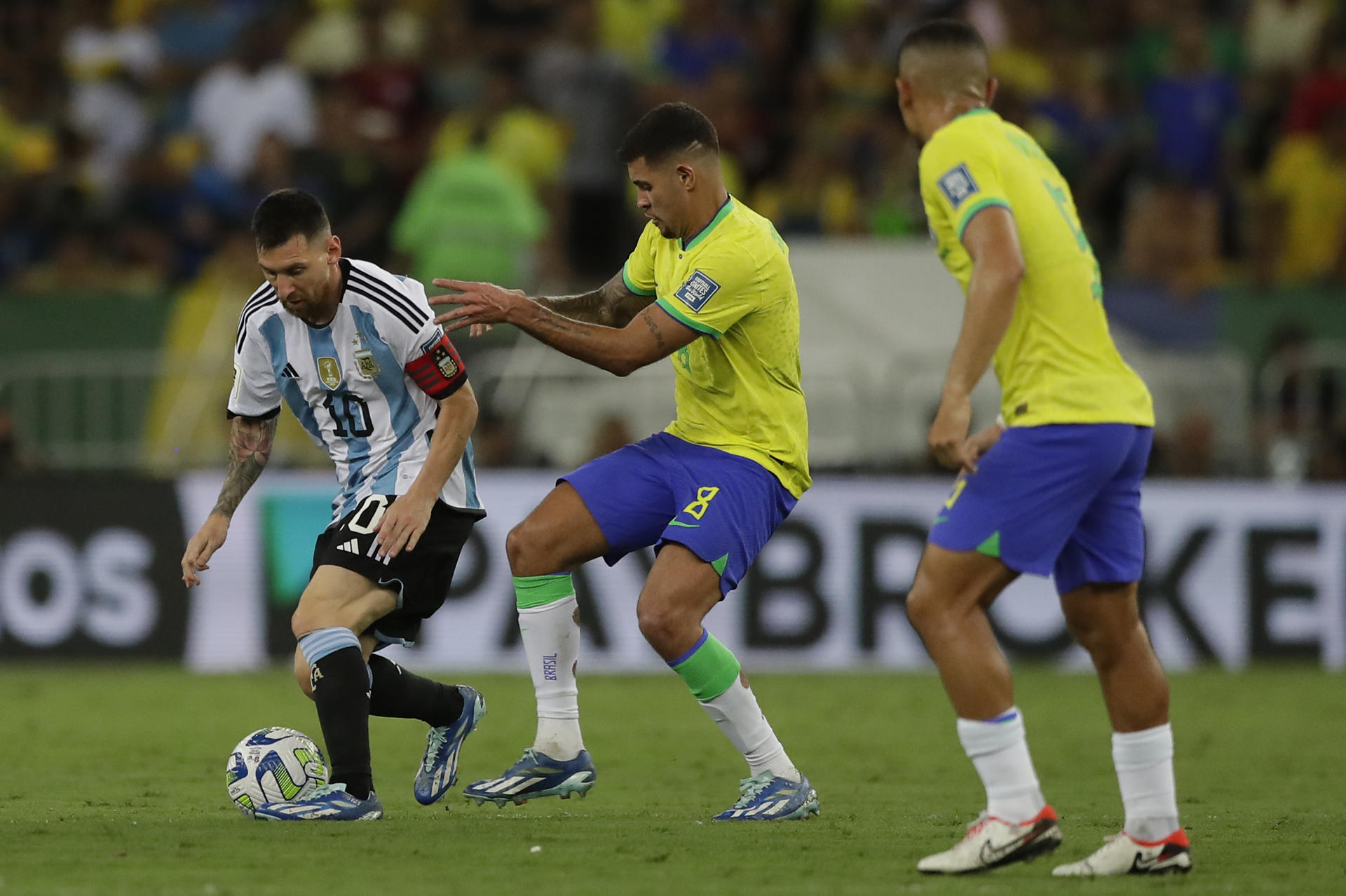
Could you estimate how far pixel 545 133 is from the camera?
15656mm

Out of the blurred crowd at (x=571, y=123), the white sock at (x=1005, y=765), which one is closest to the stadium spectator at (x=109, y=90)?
the blurred crowd at (x=571, y=123)

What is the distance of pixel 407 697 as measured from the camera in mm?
7012

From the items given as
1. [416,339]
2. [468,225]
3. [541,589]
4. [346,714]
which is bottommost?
[346,714]

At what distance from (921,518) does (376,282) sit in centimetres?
678

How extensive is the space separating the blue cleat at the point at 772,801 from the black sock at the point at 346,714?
126 centimetres

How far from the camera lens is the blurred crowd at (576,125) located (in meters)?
15.1

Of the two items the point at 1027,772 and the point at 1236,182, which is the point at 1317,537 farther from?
the point at 1027,772

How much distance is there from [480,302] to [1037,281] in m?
1.86

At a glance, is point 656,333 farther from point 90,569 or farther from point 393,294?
point 90,569

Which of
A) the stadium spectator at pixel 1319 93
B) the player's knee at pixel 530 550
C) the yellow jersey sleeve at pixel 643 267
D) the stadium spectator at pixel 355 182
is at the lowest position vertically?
the player's knee at pixel 530 550

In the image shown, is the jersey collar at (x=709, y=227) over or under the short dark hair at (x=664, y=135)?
under

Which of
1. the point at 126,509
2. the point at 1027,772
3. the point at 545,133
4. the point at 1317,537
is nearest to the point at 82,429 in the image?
the point at 126,509

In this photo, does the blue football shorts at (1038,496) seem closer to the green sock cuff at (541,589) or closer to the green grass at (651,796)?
Result: the green grass at (651,796)

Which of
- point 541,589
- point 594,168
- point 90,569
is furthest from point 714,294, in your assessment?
point 594,168
